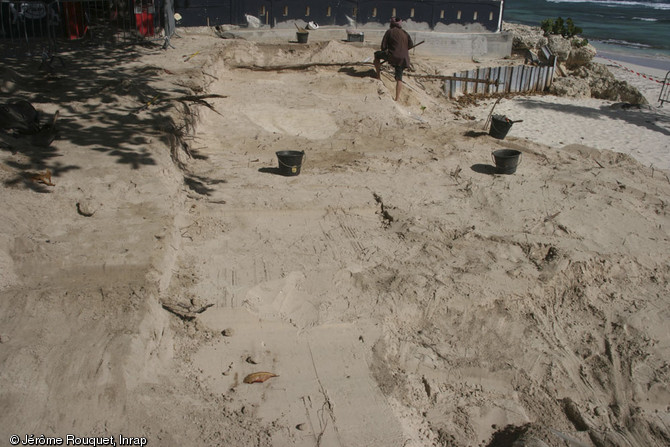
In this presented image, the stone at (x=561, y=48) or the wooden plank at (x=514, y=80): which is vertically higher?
the stone at (x=561, y=48)

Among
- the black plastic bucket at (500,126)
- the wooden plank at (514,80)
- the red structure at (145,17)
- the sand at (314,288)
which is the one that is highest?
the red structure at (145,17)

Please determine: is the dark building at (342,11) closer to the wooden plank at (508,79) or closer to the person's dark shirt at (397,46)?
the wooden plank at (508,79)

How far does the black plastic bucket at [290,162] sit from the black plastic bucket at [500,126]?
13.9 feet

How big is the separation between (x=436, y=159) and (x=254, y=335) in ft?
17.3

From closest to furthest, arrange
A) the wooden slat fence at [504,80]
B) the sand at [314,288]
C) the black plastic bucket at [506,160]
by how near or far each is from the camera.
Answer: the sand at [314,288] → the black plastic bucket at [506,160] → the wooden slat fence at [504,80]

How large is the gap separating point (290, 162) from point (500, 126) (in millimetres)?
4497

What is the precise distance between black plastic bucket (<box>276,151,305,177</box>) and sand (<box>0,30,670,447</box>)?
137 mm

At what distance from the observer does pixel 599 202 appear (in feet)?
25.1

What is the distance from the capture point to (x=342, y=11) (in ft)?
58.2

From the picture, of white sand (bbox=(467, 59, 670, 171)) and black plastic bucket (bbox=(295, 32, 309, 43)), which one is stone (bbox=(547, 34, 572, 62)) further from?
black plastic bucket (bbox=(295, 32, 309, 43))

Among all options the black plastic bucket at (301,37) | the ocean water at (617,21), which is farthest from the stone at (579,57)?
the black plastic bucket at (301,37)

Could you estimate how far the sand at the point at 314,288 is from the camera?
409 centimetres

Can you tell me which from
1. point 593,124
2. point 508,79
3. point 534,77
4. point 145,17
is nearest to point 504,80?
point 508,79

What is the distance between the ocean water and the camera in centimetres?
3053
